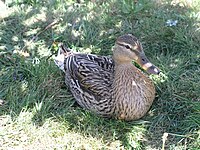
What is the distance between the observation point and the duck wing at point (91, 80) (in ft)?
14.6

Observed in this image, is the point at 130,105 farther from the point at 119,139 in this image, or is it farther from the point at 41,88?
the point at 41,88

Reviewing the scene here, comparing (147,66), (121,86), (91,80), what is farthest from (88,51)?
(147,66)

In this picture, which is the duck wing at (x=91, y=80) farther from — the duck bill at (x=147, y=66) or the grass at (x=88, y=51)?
the duck bill at (x=147, y=66)

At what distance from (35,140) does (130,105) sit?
97cm

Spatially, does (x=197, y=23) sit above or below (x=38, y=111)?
above

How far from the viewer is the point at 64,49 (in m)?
5.22

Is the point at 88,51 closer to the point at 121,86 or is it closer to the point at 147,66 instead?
the point at 121,86

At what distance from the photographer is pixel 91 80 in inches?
181

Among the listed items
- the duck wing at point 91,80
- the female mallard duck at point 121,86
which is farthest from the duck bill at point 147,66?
the duck wing at point 91,80

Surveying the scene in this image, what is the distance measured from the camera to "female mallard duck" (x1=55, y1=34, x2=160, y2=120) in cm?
432

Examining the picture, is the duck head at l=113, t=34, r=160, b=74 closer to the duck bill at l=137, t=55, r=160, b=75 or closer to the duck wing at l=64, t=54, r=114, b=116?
the duck bill at l=137, t=55, r=160, b=75

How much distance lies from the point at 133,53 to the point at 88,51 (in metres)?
1.18

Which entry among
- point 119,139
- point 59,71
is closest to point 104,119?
point 119,139

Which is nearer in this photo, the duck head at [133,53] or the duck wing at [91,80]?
the duck head at [133,53]
